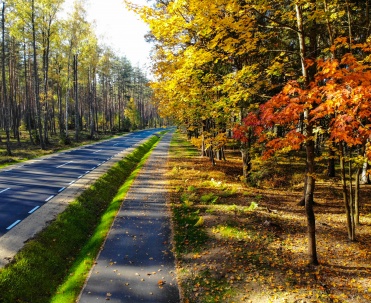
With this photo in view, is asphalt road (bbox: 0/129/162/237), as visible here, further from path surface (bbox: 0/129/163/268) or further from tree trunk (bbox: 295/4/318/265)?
tree trunk (bbox: 295/4/318/265)

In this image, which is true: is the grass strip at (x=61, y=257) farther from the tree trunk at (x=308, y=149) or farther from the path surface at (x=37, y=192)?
the tree trunk at (x=308, y=149)

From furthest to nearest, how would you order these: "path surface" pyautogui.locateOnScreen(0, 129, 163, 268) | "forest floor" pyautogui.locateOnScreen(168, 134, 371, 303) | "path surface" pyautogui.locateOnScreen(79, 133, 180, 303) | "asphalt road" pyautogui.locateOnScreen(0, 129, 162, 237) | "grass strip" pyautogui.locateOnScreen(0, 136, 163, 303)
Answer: "asphalt road" pyautogui.locateOnScreen(0, 129, 162, 237), "path surface" pyautogui.locateOnScreen(0, 129, 163, 268), "grass strip" pyautogui.locateOnScreen(0, 136, 163, 303), "path surface" pyautogui.locateOnScreen(79, 133, 180, 303), "forest floor" pyautogui.locateOnScreen(168, 134, 371, 303)

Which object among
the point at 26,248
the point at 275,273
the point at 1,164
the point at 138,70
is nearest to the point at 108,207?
the point at 26,248

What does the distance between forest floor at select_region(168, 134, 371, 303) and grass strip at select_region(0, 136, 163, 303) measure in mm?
2996

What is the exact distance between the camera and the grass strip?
744cm

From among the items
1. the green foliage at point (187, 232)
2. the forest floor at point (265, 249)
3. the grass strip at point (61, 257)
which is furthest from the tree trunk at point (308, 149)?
the grass strip at point (61, 257)

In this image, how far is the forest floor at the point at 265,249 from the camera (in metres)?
6.84

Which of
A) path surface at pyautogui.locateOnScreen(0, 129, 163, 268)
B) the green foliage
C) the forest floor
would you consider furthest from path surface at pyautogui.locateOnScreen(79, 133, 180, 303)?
path surface at pyautogui.locateOnScreen(0, 129, 163, 268)

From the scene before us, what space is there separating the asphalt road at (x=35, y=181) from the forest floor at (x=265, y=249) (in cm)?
630

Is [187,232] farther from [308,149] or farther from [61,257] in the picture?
[308,149]

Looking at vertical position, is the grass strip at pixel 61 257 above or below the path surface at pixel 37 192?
below

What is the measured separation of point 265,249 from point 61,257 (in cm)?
670

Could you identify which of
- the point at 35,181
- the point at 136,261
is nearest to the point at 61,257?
the point at 136,261

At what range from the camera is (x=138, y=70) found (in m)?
95.3
